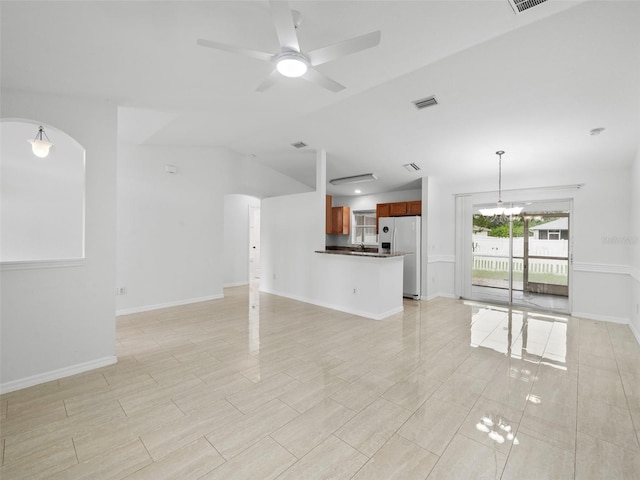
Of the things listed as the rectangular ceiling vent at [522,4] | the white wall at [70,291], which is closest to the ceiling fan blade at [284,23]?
the rectangular ceiling vent at [522,4]

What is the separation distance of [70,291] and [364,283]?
393 centimetres

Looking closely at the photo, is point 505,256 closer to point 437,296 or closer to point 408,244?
point 437,296

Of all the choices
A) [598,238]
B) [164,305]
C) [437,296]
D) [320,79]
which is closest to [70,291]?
[164,305]

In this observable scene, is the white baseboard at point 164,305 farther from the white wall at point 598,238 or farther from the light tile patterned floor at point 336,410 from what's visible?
the white wall at point 598,238

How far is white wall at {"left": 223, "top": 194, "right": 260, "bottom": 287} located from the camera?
7727mm

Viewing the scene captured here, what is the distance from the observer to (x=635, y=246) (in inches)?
171

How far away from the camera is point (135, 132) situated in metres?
4.57

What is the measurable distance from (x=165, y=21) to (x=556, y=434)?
4105 mm

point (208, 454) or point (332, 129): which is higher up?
point (332, 129)

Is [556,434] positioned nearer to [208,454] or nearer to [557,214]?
[208,454]

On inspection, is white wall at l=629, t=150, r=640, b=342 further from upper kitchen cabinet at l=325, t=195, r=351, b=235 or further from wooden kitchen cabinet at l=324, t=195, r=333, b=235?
wooden kitchen cabinet at l=324, t=195, r=333, b=235

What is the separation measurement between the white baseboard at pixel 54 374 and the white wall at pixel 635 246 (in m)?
6.72

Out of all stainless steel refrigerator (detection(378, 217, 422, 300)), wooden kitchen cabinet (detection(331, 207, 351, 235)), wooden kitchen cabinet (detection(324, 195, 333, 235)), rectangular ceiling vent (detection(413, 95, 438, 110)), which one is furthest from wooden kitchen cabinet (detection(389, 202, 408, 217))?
rectangular ceiling vent (detection(413, 95, 438, 110))

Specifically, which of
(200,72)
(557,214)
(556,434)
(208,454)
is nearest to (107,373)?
(208,454)
